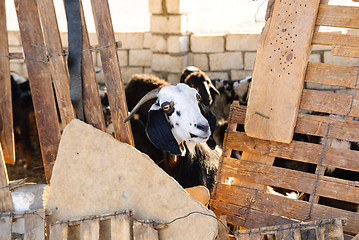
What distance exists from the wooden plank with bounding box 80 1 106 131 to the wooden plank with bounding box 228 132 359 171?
124 cm

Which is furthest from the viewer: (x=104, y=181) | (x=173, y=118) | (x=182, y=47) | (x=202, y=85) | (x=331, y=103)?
(x=182, y=47)

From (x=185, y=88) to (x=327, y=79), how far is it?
125cm

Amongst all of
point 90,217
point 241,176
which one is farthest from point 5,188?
point 241,176

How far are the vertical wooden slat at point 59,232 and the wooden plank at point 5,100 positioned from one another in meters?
0.95

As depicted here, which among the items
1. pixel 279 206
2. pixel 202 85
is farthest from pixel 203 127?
pixel 202 85

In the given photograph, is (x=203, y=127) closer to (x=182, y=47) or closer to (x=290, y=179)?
(x=290, y=179)

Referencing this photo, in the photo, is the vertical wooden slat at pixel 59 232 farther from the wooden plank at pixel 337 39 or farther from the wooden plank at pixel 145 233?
the wooden plank at pixel 337 39

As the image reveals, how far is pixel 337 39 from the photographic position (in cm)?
330

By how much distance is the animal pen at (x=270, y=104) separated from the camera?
327 centimetres

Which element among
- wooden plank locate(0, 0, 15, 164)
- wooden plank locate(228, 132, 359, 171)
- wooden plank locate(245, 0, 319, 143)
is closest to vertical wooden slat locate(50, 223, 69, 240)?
wooden plank locate(0, 0, 15, 164)

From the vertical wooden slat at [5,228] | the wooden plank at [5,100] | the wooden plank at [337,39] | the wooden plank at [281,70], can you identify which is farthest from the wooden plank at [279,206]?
the wooden plank at [5,100]

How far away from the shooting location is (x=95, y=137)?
3189 millimetres

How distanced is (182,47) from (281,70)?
17.7 feet

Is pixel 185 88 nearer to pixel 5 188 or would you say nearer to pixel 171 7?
pixel 5 188
